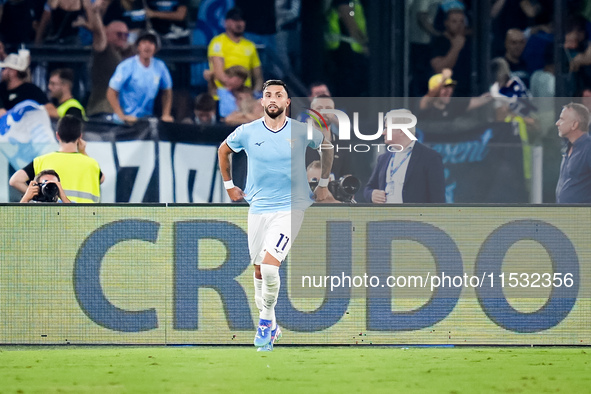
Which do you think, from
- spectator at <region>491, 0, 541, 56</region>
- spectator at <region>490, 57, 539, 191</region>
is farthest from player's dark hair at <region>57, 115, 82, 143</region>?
spectator at <region>491, 0, 541, 56</region>

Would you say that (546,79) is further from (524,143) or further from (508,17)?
(524,143)

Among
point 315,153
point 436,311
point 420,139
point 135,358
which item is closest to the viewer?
point 135,358

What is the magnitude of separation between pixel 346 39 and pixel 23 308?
17.7ft

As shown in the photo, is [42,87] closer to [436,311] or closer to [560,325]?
[436,311]

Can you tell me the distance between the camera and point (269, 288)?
7.85 meters

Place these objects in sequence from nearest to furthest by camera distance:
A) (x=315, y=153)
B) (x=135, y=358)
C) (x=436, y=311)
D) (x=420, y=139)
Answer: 1. (x=135, y=358)
2. (x=436, y=311)
3. (x=315, y=153)
4. (x=420, y=139)

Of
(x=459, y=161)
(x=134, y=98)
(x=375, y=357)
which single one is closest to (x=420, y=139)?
(x=459, y=161)

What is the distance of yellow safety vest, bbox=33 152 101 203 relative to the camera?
32.9ft

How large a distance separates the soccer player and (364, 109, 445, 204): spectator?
173cm

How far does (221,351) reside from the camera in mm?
8125

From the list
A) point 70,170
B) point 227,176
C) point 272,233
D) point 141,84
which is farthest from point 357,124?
point 272,233

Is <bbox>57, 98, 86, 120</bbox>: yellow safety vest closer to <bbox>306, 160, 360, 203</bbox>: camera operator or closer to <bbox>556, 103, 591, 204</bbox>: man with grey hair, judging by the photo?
<bbox>306, 160, 360, 203</bbox>: camera operator

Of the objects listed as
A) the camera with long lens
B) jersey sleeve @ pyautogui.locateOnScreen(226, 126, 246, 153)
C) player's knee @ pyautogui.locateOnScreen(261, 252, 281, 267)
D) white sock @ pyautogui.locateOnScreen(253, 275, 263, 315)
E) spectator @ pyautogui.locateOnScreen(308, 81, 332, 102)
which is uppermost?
spectator @ pyautogui.locateOnScreen(308, 81, 332, 102)

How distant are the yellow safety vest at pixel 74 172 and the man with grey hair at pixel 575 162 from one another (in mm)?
4484
